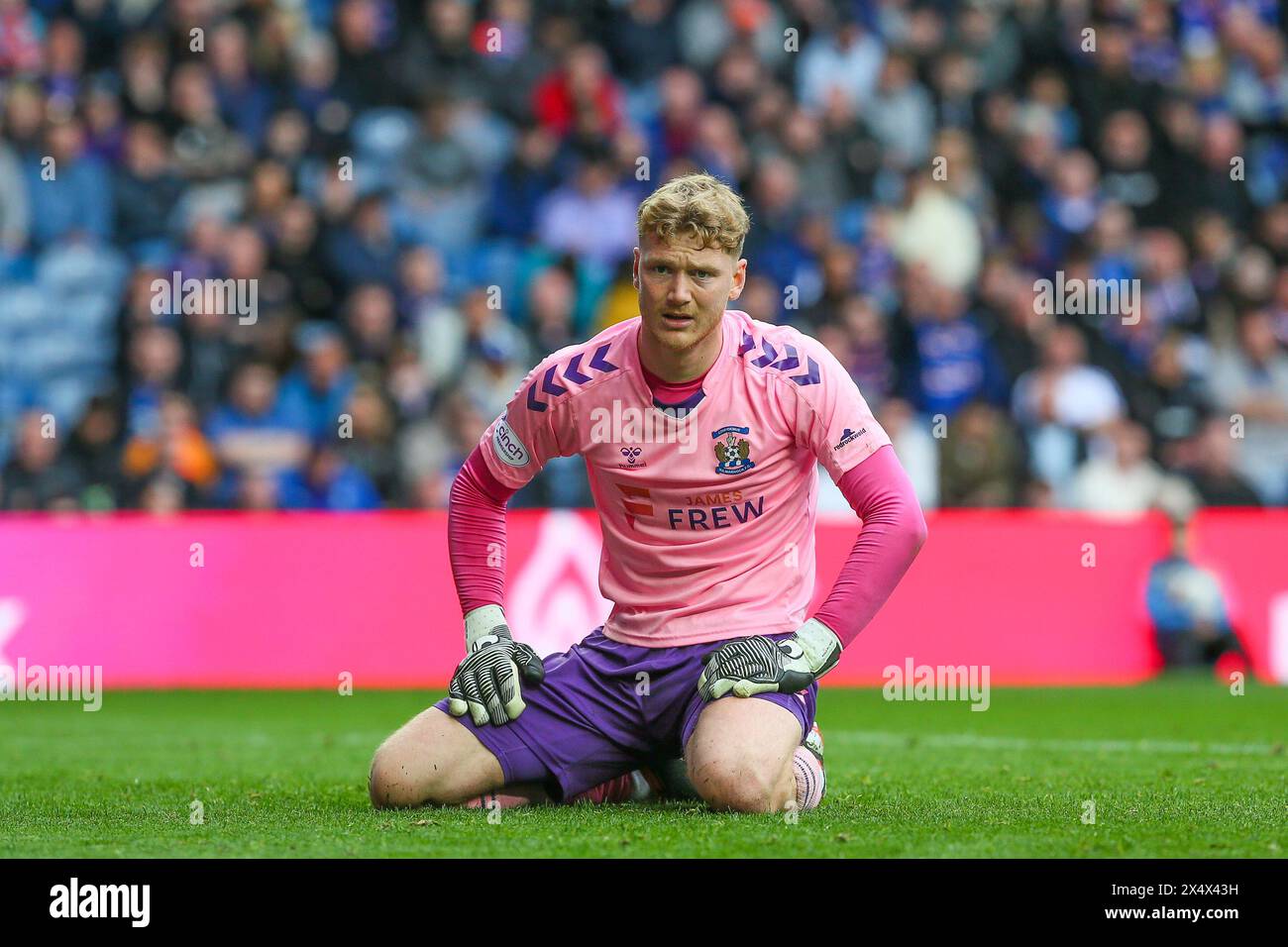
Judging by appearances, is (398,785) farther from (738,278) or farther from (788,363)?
(738,278)

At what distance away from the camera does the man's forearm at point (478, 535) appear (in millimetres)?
7133

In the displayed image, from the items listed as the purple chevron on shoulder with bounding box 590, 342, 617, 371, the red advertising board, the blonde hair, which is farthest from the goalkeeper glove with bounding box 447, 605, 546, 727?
the red advertising board

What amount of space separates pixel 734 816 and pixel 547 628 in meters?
6.39

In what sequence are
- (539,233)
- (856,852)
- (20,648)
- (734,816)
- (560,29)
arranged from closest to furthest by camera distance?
(856,852), (734,816), (20,648), (539,233), (560,29)

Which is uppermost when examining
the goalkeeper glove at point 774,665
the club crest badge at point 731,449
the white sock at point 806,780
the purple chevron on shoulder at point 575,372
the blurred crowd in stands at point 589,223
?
the blurred crowd in stands at point 589,223

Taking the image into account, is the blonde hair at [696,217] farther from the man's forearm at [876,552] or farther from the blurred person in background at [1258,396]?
the blurred person in background at [1258,396]

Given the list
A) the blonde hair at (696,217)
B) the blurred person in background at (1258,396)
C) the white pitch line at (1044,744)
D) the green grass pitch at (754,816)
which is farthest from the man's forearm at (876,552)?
the blurred person in background at (1258,396)

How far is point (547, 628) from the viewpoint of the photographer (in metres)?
12.7

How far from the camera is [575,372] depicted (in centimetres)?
693

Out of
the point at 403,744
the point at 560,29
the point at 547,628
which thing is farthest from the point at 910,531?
Answer: the point at 560,29

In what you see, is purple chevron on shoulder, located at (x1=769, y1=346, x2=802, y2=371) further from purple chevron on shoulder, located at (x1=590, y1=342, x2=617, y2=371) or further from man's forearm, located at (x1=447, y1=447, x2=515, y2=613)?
man's forearm, located at (x1=447, y1=447, x2=515, y2=613)

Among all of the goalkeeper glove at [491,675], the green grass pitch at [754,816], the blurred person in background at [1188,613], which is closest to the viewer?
the green grass pitch at [754,816]

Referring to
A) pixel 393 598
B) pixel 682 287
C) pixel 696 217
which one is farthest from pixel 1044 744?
pixel 393 598

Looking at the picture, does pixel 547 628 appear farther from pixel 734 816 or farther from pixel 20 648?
pixel 734 816
